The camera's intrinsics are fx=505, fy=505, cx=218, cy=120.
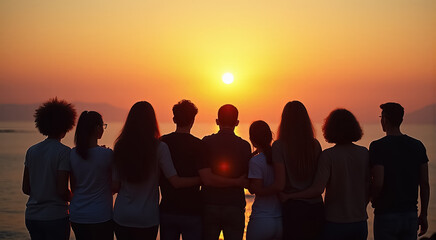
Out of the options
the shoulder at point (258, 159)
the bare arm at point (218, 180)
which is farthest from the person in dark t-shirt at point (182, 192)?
the shoulder at point (258, 159)

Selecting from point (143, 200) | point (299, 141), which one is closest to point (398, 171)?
point (299, 141)

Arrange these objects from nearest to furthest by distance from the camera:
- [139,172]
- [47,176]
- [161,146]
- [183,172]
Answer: [139,172], [161,146], [47,176], [183,172]

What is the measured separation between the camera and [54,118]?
18.8 ft

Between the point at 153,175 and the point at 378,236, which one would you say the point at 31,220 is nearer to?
the point at 153,175

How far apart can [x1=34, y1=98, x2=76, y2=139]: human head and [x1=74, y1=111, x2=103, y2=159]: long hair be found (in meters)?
0.27

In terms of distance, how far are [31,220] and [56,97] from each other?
1.43 meters

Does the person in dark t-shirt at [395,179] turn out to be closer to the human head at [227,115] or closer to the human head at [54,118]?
the human head at [227,115]

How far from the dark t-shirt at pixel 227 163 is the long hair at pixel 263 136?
0.62ft

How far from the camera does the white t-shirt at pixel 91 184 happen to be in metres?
5.54

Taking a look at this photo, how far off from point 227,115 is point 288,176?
3.31 feet

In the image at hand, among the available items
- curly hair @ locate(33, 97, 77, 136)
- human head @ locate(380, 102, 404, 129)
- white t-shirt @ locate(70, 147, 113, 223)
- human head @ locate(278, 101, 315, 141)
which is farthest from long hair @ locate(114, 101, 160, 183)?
human head @ locate(380, 102, 404, 129)

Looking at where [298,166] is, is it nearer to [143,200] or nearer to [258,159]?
[258,159]

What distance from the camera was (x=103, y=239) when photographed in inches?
221

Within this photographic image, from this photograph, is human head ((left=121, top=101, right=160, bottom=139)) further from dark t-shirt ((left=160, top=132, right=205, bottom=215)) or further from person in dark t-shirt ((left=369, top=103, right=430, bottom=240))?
person in dark t-shirt ((left=369, top=103, right=430, bottom=240))
